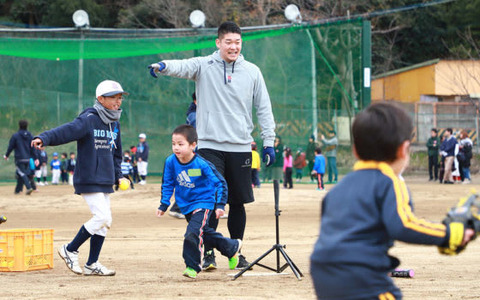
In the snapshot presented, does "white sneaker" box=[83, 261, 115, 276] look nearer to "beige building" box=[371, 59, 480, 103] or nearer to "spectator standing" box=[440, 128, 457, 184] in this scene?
"spectator standing" box=[440, 128, 457, 184]

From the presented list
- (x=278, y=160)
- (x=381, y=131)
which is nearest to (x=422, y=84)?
(x=278, y=160)

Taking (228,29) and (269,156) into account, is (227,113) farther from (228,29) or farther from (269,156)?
(228,29)

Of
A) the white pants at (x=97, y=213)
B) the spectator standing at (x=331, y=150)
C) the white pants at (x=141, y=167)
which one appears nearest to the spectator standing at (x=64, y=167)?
the white pants at (x=141, y=167)

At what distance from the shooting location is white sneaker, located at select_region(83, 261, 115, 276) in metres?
7.22

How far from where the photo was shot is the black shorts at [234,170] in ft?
24.1

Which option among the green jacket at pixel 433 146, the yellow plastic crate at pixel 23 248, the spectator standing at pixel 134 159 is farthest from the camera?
the green jacket at pixel 433 146

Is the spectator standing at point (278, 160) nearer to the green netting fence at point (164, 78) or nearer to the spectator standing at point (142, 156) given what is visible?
the green netting fence at point (164, 78)

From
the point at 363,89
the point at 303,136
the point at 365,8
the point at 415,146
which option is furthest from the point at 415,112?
the point at 363,89

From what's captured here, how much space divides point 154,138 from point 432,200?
9911 millimetres

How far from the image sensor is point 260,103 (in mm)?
7648

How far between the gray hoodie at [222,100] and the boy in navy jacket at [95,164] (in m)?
0.79

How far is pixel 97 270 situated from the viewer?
7.26 meters

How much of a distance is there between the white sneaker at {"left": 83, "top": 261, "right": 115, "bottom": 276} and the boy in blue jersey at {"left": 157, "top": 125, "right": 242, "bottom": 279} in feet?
2.43

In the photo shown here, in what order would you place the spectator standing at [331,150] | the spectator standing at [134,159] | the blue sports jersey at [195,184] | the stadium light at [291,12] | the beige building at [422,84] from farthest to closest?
the beige building at [422,84] → the spectator standing at [134,159] → the spectator standing at [331,150] → the stadium light at [291,12] → the blue sports jersey at [195,184]
